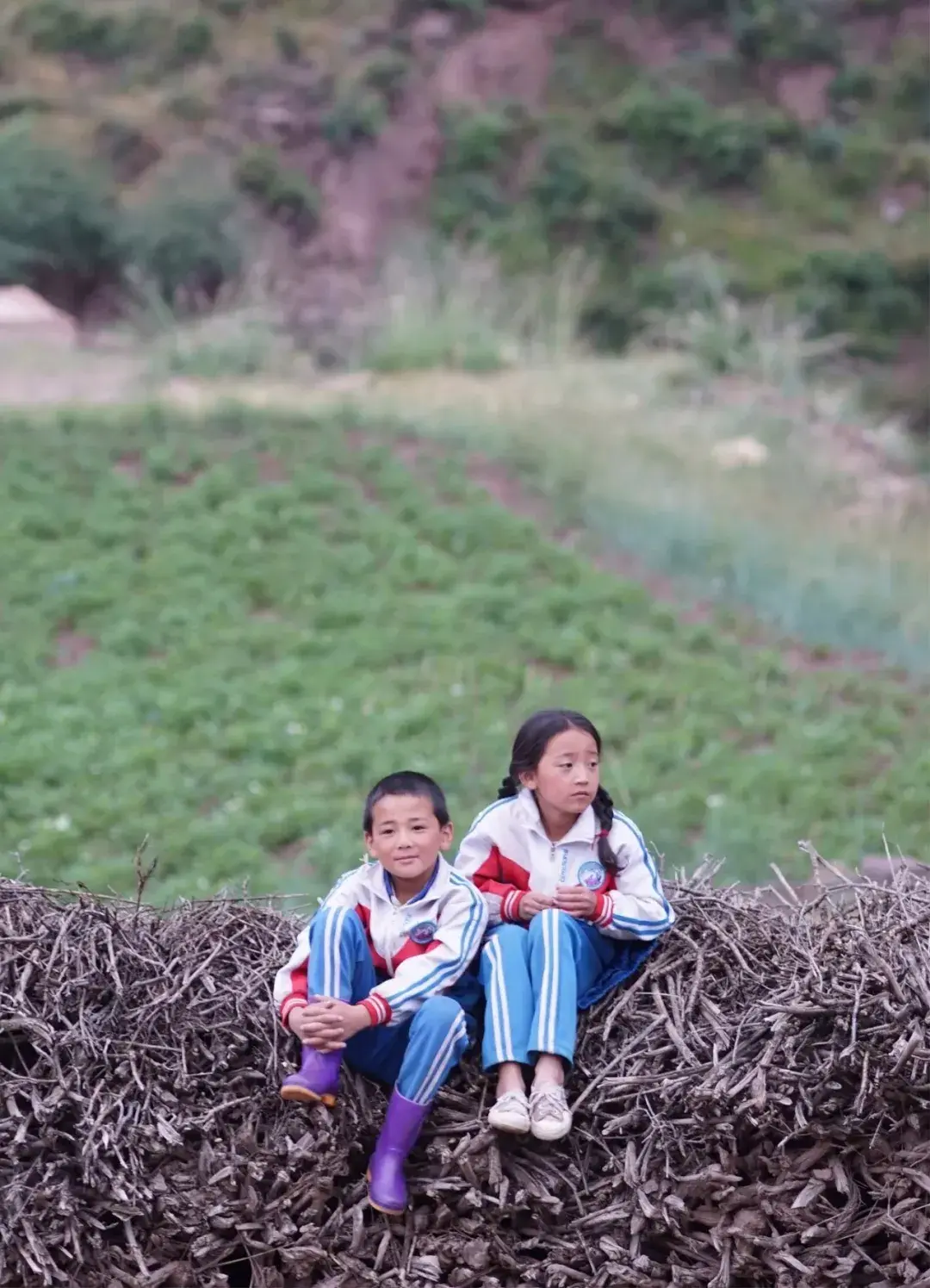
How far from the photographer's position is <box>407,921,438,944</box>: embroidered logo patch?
304 cm

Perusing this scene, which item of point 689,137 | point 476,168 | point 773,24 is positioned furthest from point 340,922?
point 773,24

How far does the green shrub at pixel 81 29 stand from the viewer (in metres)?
15.3

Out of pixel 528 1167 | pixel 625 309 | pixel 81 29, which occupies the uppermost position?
pixel 81 29

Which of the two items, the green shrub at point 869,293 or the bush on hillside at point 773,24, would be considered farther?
the bush on hillside at point 773,24

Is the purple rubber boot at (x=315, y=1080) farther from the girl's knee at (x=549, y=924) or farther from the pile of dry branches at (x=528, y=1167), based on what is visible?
the girl's knee at (x=549, y=924)

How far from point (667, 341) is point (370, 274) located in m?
3.04

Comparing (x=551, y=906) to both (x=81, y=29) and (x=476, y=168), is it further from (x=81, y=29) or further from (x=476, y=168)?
(x=81, y=29)

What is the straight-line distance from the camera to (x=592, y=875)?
3.21 m

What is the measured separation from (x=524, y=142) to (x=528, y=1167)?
15045 mm

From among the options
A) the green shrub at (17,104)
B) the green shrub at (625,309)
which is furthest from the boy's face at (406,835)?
the green shrub at (17,104)

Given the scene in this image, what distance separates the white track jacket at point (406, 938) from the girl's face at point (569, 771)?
0.86 ft

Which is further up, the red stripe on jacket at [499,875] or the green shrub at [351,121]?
the green shrub at [351,121]

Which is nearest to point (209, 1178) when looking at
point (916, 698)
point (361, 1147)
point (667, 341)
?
point (361, 1147)

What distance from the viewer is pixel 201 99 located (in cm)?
1527
